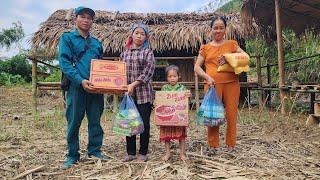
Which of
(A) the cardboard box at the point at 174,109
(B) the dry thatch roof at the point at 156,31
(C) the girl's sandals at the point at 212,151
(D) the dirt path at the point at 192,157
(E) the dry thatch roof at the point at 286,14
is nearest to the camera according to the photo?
(D) the dirt path at the point at 192,157

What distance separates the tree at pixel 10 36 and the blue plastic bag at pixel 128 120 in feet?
88.2

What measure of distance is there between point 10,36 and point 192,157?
27142mm

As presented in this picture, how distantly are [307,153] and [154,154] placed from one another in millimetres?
1881

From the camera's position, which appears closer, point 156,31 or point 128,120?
point 128,120

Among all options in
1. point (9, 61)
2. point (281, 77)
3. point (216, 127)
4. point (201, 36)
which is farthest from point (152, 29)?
point (9, 61)

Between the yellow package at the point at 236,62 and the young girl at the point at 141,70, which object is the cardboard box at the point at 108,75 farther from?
the yellow package at the point at 236,62

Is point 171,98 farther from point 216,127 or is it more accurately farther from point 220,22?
point 220,22

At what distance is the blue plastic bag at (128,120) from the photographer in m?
4.24

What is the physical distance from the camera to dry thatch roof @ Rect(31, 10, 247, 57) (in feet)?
38.2

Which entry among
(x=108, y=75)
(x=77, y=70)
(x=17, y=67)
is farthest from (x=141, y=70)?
(x=17, y=67)

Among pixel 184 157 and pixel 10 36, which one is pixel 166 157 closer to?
pixel 184 157

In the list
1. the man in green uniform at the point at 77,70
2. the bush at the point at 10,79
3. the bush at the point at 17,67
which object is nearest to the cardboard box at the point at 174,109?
the man in green uniform at the point at 77,70

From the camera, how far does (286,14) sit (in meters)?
9.76

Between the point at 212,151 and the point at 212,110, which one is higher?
the point at 212,110
